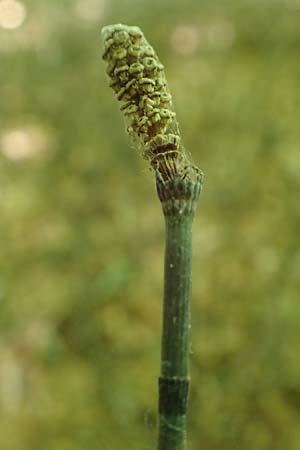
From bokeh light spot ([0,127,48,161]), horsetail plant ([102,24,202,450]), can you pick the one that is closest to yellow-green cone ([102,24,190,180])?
horsetail plant ([102,24,202,450])

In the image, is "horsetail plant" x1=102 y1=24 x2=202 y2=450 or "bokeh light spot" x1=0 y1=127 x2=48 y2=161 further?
"bokeh light spot" x1=0 y1=127 x2=48 y2=161

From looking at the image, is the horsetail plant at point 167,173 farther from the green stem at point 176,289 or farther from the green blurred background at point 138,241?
the green blurred background at point 138,241

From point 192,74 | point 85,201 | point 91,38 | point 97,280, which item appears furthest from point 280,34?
point 97,280

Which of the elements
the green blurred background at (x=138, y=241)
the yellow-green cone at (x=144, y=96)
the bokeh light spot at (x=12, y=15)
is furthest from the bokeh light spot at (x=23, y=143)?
the yellow-green cone at (x=144, y=96)

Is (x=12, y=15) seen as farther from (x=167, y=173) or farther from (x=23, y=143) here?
(x=167, y=173)

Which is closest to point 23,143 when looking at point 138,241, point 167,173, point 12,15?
point 138,241

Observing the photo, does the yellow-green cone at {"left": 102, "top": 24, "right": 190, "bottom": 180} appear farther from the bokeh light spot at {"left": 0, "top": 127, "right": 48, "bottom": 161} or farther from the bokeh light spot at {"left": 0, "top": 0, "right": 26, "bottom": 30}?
the bokeh light spot at {"left": 0, "top": 0, "right": 26, "bottom": 30}

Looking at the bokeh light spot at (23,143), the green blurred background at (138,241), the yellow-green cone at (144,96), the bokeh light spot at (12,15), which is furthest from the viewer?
the bokeh light spot at (12,15)
